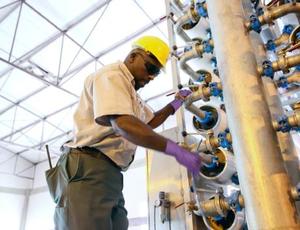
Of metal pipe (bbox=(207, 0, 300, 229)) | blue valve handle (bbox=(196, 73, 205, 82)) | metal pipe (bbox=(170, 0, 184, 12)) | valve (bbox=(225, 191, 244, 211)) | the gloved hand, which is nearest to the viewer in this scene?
metal pipe (bbox=(207, 0, 300, 229))

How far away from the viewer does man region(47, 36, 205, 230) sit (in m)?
0.94

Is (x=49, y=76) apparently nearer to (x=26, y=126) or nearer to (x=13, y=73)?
(x=13, y=73)

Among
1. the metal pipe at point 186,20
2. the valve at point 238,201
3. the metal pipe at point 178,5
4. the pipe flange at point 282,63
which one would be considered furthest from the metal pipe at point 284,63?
the metal pipe at point 178,5

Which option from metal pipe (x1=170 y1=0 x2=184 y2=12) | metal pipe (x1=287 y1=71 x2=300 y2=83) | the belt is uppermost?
metal pipe (x1=170 y1=0 x2=184 y2=12)

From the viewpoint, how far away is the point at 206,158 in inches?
41.0

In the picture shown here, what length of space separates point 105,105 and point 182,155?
30cm

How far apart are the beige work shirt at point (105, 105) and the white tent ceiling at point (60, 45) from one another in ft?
13.0

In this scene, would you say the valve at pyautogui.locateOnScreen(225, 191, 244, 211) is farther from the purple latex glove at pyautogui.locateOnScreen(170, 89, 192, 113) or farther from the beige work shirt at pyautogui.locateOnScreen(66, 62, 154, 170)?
the purple latex glove at pyautogui.locateOnScreen(170, 89, 192, 113)

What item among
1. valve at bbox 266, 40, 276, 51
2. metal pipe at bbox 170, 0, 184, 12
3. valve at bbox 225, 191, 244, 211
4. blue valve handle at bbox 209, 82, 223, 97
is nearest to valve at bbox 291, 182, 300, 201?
valve at bbox 225, 191, 244, 211

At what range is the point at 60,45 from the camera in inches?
217

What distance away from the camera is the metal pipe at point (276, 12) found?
0.79 m

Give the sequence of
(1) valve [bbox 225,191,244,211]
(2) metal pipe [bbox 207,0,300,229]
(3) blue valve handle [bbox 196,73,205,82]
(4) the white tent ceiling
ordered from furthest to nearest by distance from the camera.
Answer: (4) the white tent ceiling, (3) blue valve handle [bbox 196,73,205,82], (1) valve [bbox 225,191,244,211], (2) metal pipe [bbox 207,0,300,229]

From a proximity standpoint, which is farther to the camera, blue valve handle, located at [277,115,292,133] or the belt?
the belt

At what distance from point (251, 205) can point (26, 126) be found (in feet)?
26.9
